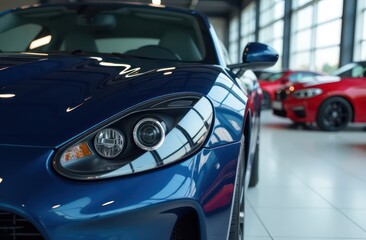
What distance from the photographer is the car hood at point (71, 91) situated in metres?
1.13

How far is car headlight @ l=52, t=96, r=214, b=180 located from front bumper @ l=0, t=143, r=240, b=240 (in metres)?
0.03

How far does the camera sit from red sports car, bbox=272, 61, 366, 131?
6.82 metres

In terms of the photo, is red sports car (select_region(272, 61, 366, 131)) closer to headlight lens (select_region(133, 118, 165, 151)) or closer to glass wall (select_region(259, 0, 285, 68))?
headlight lens (select_region(133, 118, 165, 151))

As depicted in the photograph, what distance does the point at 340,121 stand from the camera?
22.9ft

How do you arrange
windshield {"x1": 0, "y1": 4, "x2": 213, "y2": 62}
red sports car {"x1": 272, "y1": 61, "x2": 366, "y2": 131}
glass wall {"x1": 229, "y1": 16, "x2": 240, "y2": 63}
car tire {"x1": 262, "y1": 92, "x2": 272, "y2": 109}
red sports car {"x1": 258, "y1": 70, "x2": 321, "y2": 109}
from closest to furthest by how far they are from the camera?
1. windshield {"x1": 0, "y1": 4, "x2": 213, "y2": 62}
2. red sports car {"x1": 272, "y1": 61, "x2": 366, "y2": 131}
3. red sports car {"x1": 258, "y1": 70, "x2": 321, "y2": 109}
4. car tire {"x1": 262, "y1": 92, "x2": 272, "y2": 109}
5. glass wall {"x1": 229, "y1": 16, "x2": 240, "y2": 63}

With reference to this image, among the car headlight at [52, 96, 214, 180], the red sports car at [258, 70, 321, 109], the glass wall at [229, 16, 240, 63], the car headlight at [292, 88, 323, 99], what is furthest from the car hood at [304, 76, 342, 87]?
the glass wall at [229, 16, 240, 63]

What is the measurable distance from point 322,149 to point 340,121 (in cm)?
191

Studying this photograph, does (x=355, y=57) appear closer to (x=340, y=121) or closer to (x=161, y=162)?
(x=340, y=121)

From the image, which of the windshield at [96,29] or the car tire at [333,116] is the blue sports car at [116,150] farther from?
the car tire at [333,116]

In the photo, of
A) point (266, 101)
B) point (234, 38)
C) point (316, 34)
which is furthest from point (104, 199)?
point (234, 38)

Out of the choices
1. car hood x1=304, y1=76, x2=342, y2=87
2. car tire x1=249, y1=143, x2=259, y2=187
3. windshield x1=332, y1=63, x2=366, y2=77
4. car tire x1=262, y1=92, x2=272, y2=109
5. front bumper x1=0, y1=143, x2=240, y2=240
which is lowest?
car tire x1=249, y1=143, x2=259, y2=187

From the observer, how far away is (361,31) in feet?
35.7

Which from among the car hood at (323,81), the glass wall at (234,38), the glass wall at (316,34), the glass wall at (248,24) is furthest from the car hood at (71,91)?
the glass wall at (234,38)

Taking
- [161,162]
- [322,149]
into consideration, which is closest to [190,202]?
[161,162]
